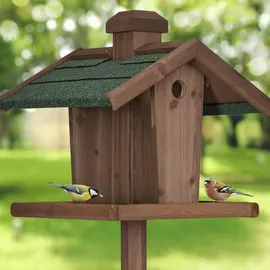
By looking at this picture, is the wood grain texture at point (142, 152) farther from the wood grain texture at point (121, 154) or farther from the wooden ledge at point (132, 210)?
the wooden ledge at point (132, 210)

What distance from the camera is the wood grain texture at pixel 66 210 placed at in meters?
3.77

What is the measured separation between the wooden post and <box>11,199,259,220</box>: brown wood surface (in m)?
0.15

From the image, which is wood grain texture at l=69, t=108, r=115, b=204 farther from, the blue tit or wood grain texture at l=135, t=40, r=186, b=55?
wood grain texture at l=135, t=40, r=186, b=55

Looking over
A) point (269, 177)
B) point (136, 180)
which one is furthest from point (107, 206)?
point (269, 177)

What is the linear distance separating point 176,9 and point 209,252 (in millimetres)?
3270

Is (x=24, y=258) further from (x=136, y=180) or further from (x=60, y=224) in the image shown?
(x=136, y=180)

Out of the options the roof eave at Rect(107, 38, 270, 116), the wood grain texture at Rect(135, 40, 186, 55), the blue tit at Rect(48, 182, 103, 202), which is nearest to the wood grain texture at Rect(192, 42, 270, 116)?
the roof eave at Rect(107, 38, 270, 116)

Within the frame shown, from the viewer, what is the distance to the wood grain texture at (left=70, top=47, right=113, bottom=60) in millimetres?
4445

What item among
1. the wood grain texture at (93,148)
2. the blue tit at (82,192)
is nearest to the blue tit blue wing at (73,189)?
the blue tit at (82,192)

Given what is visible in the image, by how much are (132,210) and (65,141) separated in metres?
9.66

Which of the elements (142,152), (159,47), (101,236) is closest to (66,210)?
(142,152)

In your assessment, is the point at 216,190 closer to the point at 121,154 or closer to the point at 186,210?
the point at 186,210

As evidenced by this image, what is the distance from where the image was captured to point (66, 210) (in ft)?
12.9

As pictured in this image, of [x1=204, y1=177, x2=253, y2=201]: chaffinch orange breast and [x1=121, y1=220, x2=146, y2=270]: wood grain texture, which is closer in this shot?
[x1=204, y1=177, x2=253, y2=201]: chaffinch orange breast
